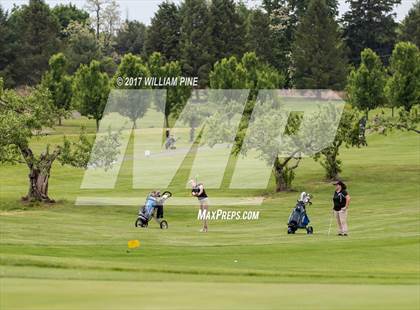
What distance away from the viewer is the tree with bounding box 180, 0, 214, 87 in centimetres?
12212

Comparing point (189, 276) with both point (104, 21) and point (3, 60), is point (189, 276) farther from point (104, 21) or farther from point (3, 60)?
point (104, 21)

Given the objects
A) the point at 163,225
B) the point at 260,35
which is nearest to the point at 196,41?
the point at 260,35

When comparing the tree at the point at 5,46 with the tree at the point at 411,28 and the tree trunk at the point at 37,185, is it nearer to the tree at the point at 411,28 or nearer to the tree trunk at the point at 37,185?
the tree at the point at 411,28

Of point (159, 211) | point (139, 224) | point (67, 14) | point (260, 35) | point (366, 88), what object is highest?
point (67, 14)

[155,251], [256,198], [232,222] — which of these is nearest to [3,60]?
[256,198]

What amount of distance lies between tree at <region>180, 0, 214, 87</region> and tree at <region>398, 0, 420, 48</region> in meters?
24.2

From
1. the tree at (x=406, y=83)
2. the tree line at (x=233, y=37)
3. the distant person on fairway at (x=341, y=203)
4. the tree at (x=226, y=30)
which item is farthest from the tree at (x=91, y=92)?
the distant person on fairway at (x=341, y=203)

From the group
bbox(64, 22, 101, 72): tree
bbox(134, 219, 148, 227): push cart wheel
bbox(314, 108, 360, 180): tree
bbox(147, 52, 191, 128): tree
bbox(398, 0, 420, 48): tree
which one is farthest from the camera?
bbox(398, 0, 420, 48): tree

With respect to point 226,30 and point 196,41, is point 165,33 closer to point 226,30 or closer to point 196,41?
point 196,41

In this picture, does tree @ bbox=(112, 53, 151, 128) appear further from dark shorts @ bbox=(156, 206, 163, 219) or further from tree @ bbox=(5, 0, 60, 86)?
dark shorts @ bbox=(156, 206, 163, 219)

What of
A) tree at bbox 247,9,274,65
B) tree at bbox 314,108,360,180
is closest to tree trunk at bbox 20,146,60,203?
tree at bbox 314,108,360,180

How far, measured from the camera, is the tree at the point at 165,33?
4981 inches

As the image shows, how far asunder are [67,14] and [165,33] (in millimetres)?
40789

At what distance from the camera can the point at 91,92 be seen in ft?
296
